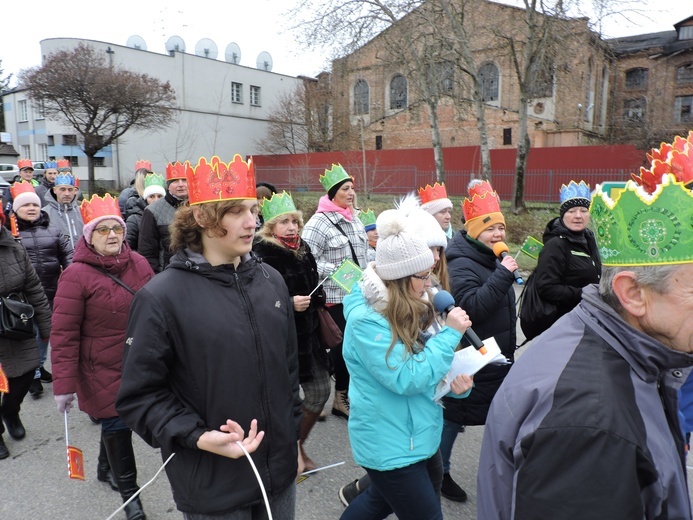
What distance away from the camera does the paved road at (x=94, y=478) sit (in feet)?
10.7

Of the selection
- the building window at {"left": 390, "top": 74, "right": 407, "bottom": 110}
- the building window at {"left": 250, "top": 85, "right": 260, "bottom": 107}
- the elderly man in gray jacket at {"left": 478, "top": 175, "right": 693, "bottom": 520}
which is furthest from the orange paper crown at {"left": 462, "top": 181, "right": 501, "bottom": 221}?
the building window at {"left": 250, "top": 85, "right": 260, "bottom": 107}

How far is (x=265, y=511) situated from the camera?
218cm

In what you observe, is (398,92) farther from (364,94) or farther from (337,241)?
(337,241)

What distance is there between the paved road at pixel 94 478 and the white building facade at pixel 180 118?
27864mm

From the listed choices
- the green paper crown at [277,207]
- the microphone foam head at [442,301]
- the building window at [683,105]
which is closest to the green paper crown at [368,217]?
the green paper crown at [277,207]

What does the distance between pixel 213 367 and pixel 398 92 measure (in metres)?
37.0

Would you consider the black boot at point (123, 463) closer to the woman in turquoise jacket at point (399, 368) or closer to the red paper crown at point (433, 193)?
the woman in turquoise jacket at point (399, 368)

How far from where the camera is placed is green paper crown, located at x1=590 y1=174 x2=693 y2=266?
4.10 ft

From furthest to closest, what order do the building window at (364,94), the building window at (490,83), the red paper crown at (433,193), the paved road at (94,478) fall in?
the building window at (364,94) < the building window at (490,83) < the red paper crown at (433,193) < the paved road at (94,478)

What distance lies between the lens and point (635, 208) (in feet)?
4.34

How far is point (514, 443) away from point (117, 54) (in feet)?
122

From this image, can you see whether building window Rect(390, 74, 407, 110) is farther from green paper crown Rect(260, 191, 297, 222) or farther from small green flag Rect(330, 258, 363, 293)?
small green flag Rect(330, 258, 363, 293)

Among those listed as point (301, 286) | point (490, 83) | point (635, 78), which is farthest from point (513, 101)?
point (301, 286)

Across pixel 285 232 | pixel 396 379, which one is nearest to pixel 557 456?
pixel 396 379
